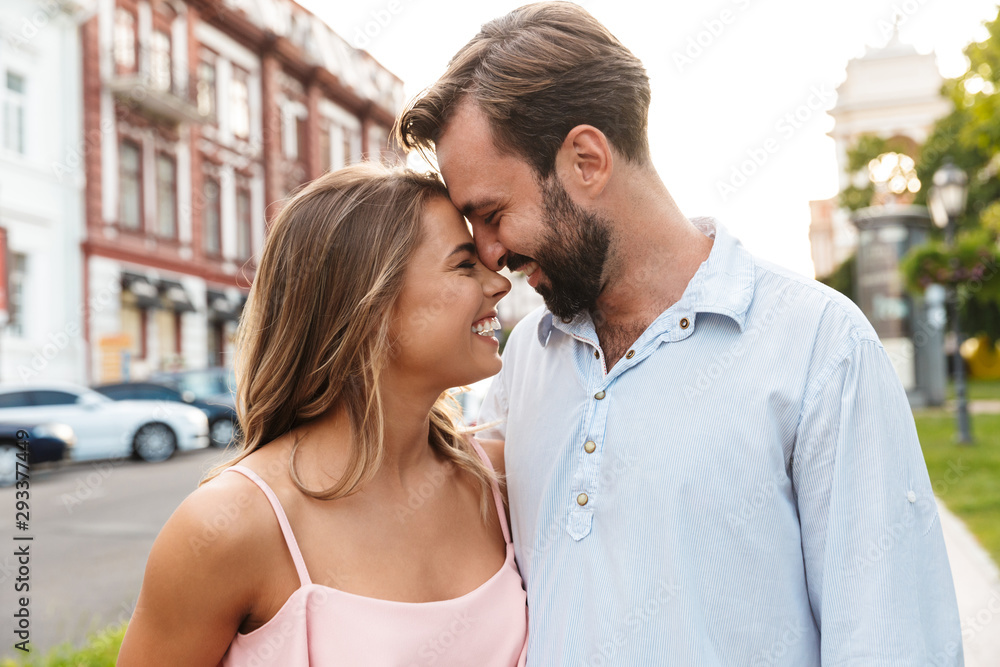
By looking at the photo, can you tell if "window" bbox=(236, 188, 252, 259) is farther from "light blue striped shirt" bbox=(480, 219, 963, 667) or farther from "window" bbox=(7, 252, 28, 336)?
"light blue striped shirt" bbox=(480, 219, 963, 667)

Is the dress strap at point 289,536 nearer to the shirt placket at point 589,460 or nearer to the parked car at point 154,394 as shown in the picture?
the shirt placket at point 589,460

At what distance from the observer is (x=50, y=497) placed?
10008 millimetres

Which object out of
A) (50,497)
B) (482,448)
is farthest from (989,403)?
(482,448)

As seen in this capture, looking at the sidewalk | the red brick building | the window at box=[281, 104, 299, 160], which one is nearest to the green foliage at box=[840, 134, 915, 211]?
the red brick building

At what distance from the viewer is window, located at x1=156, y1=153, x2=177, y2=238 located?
69.8ft

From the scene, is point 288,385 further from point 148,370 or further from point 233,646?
point 148,370

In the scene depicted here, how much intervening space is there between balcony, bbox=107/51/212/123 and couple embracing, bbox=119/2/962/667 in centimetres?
1902

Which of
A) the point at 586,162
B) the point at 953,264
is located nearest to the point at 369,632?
the point at 586,162

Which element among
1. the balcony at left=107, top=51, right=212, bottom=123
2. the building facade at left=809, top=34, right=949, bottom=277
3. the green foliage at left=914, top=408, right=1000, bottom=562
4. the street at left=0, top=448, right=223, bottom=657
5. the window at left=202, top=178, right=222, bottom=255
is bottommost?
the street at left=0, top=448, right=223, bottom=657

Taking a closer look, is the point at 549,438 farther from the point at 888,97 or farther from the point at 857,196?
the point at 888,97

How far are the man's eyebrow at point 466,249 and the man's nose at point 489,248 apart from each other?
0.01 meters

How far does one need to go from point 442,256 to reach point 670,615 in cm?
106

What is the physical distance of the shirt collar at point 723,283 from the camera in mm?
1987

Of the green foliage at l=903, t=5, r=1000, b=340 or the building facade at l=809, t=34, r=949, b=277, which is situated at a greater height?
the building facade at l=809, t=34, r=949, b=277
